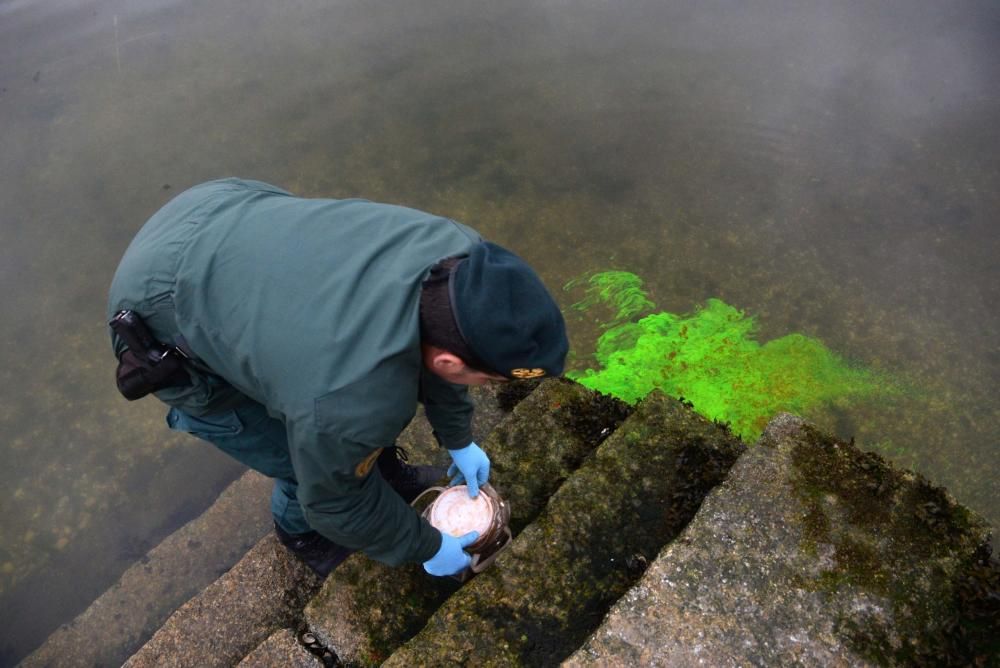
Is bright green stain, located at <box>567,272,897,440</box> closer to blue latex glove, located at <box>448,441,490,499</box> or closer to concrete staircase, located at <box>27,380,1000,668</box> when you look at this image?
concrete staircase, located at <box>27,380,1000,668</box>

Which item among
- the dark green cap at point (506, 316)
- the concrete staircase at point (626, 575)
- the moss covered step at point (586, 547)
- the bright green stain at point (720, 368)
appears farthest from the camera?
the bright green stain at point (720, 368)

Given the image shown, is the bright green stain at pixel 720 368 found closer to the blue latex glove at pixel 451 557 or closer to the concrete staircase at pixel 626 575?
the concrete staircase at pixel 626 575

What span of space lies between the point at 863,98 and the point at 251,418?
428 cm

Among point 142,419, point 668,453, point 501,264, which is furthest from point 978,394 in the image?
point 142,419

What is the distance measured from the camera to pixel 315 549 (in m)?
2.25

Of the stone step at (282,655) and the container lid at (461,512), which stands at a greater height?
the container lid at (461,512)

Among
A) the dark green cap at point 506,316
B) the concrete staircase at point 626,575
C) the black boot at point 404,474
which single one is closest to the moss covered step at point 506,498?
the concrete staircase at point 626,575

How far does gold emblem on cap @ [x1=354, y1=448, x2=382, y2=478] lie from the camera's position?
1453 mm

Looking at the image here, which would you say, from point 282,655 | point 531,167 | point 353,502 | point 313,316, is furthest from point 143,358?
point 531,167

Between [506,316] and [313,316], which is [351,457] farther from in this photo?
[506,316]

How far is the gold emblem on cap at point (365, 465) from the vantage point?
4.77ft

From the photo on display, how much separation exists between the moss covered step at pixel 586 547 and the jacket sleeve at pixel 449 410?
0.37 m

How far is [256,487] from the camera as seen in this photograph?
3109 mm

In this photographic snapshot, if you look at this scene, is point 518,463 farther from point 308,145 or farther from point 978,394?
point 308,145
